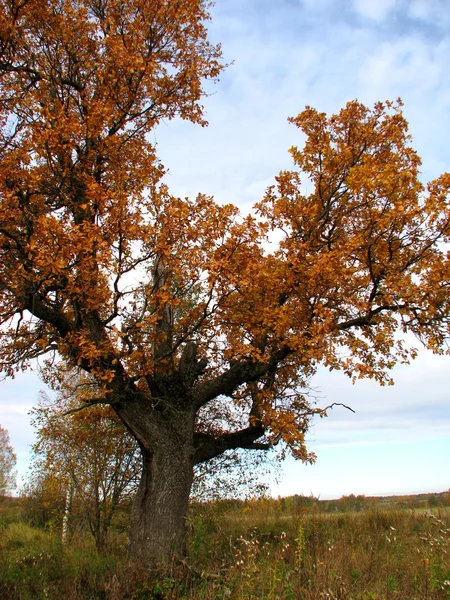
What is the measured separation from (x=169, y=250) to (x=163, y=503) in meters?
5.14

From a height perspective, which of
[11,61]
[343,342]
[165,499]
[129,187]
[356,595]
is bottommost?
[356,595]

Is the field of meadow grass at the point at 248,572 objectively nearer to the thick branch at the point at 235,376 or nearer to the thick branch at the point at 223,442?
the thick branch at the point at 223,442

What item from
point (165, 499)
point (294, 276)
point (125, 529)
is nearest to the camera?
point (165, 499)

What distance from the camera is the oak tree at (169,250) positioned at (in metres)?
9.57

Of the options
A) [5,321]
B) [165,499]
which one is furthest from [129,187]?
[165,499]

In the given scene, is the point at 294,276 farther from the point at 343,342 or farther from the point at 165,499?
the point at 165,499

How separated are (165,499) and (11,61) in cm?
1021

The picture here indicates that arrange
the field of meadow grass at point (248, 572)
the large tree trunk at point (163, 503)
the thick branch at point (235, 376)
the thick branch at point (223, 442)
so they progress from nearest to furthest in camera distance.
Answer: the field of meadow grass at point (248, 572)
the large tree trunk at point (163, 503)
the thick branch at point (235, 376)
the thick branch at point (223, 442)

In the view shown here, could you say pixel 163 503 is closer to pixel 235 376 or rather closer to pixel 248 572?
pixel 235 376

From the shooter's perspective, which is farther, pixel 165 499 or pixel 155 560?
pixel 165 499

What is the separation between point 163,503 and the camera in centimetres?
1002

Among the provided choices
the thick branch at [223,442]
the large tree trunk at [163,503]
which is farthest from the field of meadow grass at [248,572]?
the thick branch at [223,442]

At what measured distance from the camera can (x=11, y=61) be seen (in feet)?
36.5

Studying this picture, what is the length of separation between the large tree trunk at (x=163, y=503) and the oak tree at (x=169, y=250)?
0.03 meters
